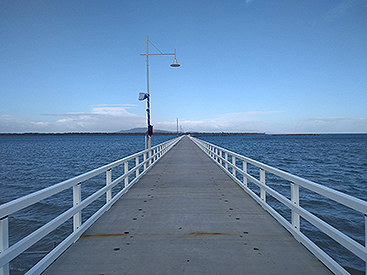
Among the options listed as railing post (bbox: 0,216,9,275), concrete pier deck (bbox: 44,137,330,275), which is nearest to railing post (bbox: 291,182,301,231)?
concrete pier deck (bbox: 44,137,330,275)

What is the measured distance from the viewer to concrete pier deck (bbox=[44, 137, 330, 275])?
3732mm

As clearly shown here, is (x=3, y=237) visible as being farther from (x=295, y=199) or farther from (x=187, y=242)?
(x=295, y=199)

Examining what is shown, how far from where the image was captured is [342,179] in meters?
21.5

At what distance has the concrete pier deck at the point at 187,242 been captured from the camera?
373cm

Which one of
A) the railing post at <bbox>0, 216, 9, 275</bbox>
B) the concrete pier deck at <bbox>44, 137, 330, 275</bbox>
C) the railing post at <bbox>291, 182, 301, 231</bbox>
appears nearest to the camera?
the railing post at <bbox>0, 216, 9, 275</bbox>

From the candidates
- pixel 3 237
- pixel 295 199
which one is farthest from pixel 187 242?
pixel 3 237

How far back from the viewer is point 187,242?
4.56 m

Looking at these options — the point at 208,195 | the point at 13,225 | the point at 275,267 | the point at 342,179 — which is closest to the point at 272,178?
the point at 342,179

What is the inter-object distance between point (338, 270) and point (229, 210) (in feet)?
10.6

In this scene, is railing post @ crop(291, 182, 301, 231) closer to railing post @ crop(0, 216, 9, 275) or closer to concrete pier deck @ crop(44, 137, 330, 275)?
concrete pier deck @ crop(44, 137, 330, 275)

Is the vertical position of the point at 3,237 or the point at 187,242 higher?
the point at 3,237

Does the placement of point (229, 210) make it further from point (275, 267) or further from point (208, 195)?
point (275, 267)

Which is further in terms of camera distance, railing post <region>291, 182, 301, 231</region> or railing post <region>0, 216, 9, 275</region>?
railing post <region>291, 182, 301, 231</region>

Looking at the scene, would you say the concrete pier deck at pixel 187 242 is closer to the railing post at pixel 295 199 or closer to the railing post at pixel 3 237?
the railing post at pixel 295 199
